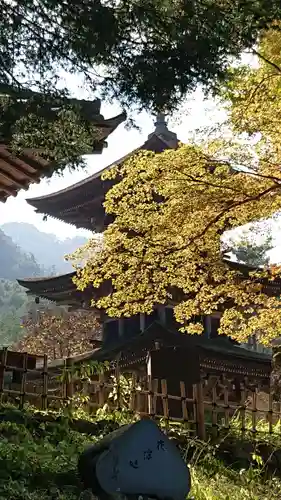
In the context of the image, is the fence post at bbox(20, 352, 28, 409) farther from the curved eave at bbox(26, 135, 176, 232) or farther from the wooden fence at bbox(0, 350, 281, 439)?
the curved eave at bbox(26, 135, 176, 232)

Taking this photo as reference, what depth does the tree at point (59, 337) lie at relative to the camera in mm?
31031

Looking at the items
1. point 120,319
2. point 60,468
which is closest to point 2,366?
point 60,468

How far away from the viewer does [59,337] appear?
3161cm

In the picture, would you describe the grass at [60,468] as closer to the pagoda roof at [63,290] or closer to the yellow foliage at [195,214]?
the yellow foliage at [195,214]

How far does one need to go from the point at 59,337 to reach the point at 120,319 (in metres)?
13.9

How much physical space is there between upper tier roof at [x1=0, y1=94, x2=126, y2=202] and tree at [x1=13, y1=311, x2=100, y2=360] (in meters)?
22.6

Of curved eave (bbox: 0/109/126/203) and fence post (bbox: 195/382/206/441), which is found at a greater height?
curved eave (bbox: 0/109/126/203)

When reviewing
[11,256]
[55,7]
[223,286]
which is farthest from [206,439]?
[11,256]

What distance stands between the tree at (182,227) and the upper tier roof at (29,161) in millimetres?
2062

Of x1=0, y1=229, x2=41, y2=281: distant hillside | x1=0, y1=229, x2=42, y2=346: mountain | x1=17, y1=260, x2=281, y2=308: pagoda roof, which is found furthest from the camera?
x1=0, y1=229, x2=41, y2=281: distant hillside

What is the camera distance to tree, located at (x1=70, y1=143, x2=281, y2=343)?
939 cm

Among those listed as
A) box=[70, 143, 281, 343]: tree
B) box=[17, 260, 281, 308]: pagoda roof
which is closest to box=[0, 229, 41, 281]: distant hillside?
box=[17, 260, 281, 308]: pagoda roof

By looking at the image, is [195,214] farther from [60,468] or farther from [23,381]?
[60,468]

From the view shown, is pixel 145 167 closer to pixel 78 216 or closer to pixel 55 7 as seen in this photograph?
pixel 55 7
